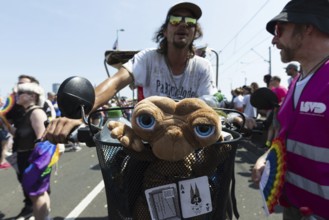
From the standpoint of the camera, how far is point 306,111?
5.97ft

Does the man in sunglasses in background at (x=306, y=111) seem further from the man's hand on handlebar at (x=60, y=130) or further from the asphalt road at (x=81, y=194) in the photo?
the asphalt road at (x=81, y=194)

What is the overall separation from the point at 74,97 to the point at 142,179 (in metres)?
0.49

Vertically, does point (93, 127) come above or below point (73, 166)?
above

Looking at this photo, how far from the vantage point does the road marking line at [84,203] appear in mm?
4944

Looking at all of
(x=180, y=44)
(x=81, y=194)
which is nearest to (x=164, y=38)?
(x=180, y=44)

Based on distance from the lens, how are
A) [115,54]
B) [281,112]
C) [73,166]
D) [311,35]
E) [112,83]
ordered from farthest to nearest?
[73,166] → [115,54] → [112,83] → [281,112] → [311,35]

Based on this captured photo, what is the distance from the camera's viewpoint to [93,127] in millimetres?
1589

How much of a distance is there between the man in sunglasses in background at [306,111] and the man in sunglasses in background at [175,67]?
662 mm

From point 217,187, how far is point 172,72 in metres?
1.36

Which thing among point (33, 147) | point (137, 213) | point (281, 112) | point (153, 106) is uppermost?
point (153, 106)

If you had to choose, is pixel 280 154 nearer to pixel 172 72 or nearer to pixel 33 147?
pixel 172 72

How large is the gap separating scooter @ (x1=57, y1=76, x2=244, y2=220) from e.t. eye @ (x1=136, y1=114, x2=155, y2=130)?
0.32ft

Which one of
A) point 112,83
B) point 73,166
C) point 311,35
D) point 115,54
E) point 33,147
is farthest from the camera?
point 73,166

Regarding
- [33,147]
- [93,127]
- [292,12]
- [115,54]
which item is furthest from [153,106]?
[33,147]
